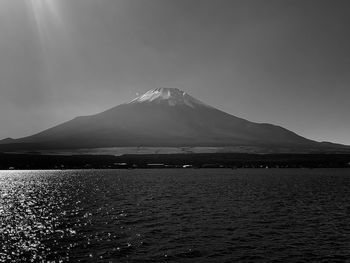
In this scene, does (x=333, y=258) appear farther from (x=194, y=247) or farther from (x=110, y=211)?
(x=110, y=211)

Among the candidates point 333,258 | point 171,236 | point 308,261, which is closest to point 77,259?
point 171,236

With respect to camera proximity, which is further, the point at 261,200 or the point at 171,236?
the point at 261,200

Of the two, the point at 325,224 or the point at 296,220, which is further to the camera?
the point at 296,220

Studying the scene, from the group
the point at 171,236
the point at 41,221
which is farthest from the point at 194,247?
the point at 41,221

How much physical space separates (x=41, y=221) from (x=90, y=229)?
1355cm

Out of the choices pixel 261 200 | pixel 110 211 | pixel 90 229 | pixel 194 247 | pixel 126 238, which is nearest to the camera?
pixel 194 247

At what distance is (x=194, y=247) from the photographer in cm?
4131

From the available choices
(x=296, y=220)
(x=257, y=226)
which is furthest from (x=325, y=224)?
(x=257, y=226)

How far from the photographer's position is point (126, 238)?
45.9 m

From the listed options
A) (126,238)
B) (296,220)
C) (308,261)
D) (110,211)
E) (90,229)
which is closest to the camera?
(308,261)

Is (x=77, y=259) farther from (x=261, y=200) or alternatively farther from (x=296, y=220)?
(x=261, y=200)

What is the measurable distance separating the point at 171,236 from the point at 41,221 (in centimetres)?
2608

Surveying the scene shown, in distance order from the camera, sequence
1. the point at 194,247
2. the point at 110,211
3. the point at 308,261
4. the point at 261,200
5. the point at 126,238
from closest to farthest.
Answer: the point at 308,261 < the point at 194,247 < the point at 126,238 < the point at 110,211 < the point at 261,200

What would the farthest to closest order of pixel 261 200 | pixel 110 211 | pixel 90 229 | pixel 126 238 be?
pixel 261 200, pixel 110 211, pixel 90 229, pixel 126 238
